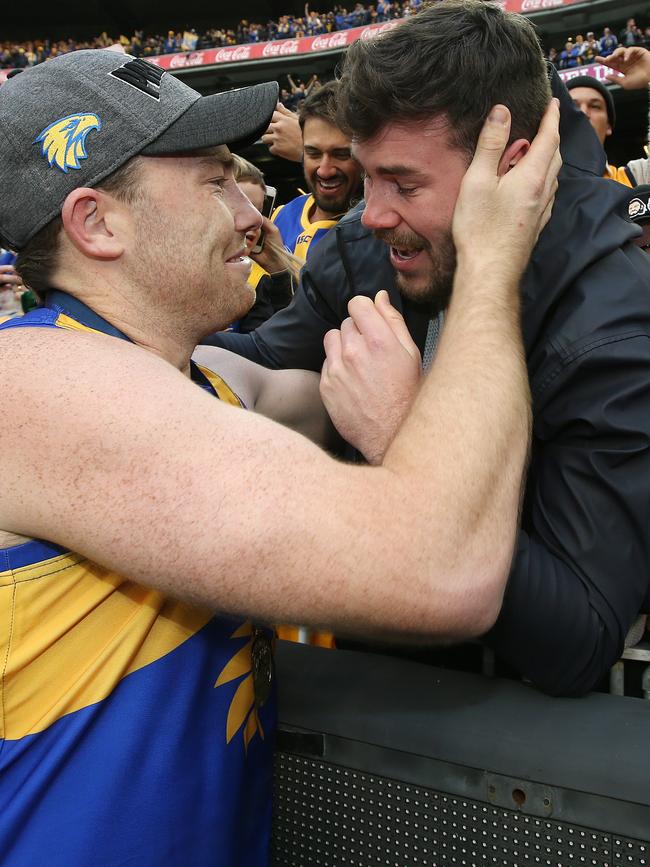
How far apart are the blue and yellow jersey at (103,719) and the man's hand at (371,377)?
447 mm

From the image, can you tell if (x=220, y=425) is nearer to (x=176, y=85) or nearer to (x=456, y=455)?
(x=456, y=455)

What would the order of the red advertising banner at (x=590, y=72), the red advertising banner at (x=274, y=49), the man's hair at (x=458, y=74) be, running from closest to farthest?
the man's hair at (x=458, y=74) → the red advertising banner at (x=590, y=72) → the red advertising banner at (x=274, y=49)

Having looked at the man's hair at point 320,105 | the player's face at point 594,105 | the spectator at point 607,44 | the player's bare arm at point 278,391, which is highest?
the spectator at point 607,44

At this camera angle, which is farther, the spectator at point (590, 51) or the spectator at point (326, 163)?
the spectator at point (590, 51)

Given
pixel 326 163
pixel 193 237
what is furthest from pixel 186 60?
pixel 193 237

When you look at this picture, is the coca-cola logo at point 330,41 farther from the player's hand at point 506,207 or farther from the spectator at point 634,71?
the player's hand at point 506,207

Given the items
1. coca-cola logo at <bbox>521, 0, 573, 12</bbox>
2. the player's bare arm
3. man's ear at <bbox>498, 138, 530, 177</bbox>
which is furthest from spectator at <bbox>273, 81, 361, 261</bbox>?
coca-cola logo at <bbox>521, 0, 573, 12</bbox>

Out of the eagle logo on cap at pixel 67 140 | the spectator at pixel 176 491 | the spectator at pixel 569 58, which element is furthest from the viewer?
the spectator at pixel 569 58

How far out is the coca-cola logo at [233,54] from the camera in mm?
21469

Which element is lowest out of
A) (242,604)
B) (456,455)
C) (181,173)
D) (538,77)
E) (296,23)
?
(242,604)

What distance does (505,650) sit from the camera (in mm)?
1408

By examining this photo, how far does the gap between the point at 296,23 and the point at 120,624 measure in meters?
25.6

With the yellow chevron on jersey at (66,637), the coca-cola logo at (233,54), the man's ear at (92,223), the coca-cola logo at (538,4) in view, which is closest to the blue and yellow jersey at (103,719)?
the yellow chevron on jersey at (66,637)

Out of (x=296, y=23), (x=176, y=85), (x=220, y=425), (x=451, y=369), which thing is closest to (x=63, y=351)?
(x=220, y=425)
